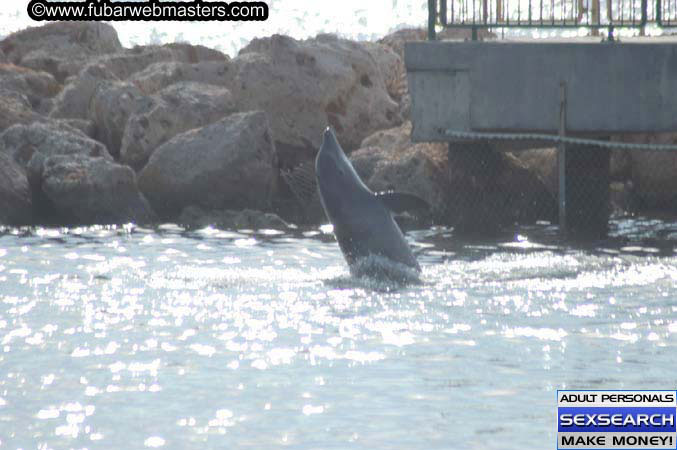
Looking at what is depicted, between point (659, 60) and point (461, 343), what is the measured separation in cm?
914

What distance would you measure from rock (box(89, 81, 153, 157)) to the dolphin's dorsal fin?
10013mm

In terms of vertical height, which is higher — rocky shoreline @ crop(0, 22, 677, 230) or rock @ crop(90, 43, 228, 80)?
rock @ crop(90, 43, 228, 80)

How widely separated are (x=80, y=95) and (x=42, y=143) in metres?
3.97

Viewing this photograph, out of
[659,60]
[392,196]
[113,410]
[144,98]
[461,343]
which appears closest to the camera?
[113,410]

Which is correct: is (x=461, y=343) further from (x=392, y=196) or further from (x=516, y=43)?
(x=516, y=43)

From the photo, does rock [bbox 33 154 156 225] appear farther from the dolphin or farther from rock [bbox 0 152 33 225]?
the dolphin

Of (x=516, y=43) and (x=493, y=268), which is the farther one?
(x=516, y=43)

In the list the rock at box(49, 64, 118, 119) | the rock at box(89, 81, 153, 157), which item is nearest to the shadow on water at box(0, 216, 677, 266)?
the rock at box(89, 81, 153, 157)

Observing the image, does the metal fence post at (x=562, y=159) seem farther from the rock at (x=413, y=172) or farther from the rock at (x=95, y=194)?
the rock at (x=95, y=194)

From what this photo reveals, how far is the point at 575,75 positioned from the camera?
21078 mm

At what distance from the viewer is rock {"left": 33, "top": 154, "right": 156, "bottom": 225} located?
896 inches

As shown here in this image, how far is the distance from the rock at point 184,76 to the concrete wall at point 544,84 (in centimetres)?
807

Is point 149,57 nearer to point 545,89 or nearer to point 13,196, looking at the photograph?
point 13,196

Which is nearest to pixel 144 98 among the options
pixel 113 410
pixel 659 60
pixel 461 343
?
pixel 659 60
